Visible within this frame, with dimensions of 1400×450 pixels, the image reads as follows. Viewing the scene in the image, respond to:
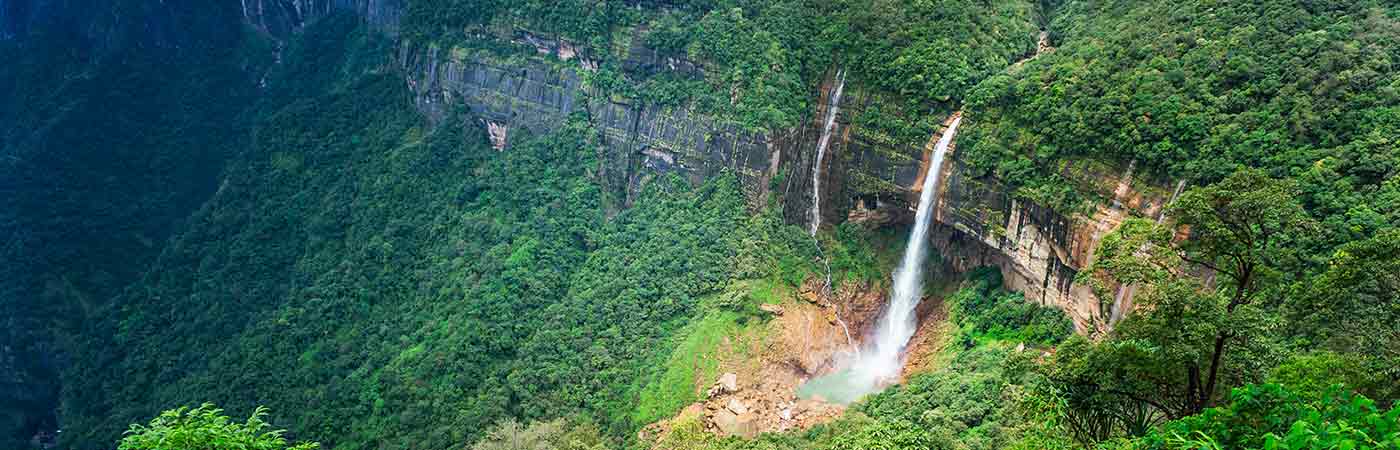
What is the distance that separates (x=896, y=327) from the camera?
3469 centimetres

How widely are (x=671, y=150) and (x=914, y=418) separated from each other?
49.9ft

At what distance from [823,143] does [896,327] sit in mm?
7679

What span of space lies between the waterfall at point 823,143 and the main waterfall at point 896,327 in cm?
389

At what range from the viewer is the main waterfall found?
3228 cm

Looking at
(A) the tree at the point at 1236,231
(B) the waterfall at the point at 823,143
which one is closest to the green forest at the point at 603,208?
(B) the waterfall at the point at 823,143

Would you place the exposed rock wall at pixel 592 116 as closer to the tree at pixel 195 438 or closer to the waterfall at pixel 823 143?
the waterfall at pixel 823 143

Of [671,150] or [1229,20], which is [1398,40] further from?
[671,150]

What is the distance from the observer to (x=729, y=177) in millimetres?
35812

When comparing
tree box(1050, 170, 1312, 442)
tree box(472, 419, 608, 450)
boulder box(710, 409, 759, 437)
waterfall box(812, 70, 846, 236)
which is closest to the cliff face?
waterfall box(812, 70, 846, 236)

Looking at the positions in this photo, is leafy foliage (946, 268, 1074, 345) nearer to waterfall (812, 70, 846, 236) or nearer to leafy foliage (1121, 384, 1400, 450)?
waterfall (812, 70, 846, 236)

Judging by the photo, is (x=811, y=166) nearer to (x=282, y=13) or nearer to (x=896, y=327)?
(x=896, y=327)

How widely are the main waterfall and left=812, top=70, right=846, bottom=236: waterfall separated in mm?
3891

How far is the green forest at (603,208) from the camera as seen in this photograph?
2488 centimetres

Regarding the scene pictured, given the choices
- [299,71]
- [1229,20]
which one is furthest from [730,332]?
[299,71]
